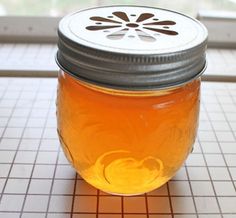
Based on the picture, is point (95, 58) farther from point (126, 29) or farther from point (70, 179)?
point (70, 179)

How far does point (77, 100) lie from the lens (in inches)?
16.3

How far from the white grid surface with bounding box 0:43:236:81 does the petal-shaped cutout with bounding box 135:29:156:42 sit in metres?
0.34

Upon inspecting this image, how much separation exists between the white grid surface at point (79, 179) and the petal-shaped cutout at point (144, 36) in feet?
0.58

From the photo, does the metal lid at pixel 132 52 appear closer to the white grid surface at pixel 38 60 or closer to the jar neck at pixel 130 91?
the jar neck at pixel 130 91

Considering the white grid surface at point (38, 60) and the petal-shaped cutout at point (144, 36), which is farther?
the white grid surface at point (38, 60)

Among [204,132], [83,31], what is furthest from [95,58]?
[204,132]

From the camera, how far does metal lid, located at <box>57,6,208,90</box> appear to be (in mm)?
368

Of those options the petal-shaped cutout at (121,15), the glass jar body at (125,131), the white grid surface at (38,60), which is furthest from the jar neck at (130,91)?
the white grid surface at (38,60)

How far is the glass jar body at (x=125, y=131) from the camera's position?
0.40 meters

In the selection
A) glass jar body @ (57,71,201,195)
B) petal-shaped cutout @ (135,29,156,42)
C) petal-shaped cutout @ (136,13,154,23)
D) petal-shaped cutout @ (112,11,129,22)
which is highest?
petal-shaped cutout @ (135,29,156,42)

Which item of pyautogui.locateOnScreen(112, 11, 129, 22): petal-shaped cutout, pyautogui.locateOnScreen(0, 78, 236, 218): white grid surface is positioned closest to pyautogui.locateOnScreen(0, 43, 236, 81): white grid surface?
pyautogui.locateOnScreen(0, 78, 236, 218): white grid surface

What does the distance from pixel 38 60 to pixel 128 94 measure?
414 millimetres

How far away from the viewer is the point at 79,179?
50cm

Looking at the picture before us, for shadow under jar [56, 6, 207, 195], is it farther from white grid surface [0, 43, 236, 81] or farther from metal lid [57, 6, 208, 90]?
white grid surface [0, 43, 236, 81]
